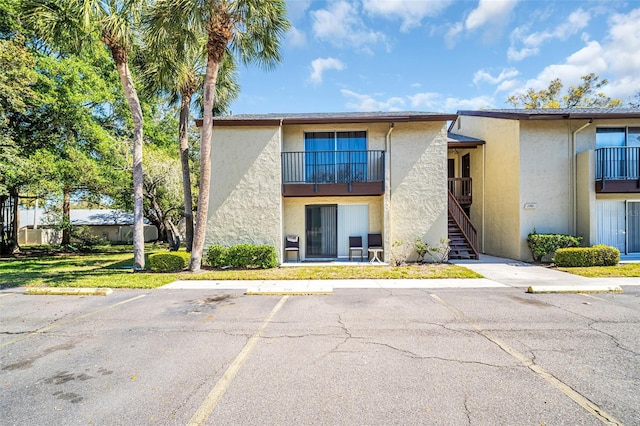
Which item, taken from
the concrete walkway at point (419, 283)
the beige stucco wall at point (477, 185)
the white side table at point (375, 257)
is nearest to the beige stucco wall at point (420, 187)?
the white side table at point (375, 257)

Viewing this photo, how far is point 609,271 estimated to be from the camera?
9.52 meters

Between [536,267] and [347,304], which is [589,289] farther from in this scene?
[347,304]

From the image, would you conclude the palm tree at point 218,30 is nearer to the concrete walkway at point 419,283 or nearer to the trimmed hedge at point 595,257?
the concrete walkway at point 419,283

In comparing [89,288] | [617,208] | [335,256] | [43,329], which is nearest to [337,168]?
[335,256]

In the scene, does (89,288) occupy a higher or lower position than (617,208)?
lower

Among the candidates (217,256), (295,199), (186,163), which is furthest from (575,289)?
(186,163)

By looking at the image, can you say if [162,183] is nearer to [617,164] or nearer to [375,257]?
[375,257]

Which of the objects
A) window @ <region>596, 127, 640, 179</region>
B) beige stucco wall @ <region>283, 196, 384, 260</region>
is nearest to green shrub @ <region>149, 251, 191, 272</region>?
beige stucco wall @ <region>283, 196, 384, 260</region>

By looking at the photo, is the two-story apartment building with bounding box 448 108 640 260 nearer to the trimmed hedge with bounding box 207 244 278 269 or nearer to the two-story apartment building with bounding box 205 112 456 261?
the two-story apartment building with bounding box 205 112 456 261

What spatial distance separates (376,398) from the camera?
10.1 feet

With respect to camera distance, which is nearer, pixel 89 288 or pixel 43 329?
pixel 43 329

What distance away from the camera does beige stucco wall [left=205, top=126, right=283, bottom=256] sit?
11.7m

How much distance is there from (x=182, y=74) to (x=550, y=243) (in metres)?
15.7

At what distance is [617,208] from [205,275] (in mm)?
16423
